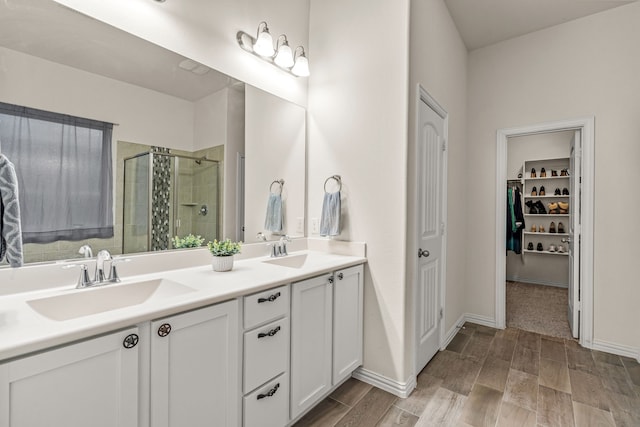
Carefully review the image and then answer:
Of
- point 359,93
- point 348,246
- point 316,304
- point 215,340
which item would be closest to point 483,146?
point 359,93

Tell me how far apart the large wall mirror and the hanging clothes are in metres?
3.84

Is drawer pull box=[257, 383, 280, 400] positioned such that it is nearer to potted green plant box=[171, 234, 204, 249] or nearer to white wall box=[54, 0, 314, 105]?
potted green plant box=[171, 234, 204, 249]

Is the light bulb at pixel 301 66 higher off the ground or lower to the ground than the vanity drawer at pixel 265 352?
higher

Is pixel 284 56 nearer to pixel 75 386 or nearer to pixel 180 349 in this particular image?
pixel 180 349

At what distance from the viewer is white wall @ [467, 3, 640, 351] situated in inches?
101

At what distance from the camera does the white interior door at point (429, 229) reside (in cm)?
221

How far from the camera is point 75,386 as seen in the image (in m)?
0.88

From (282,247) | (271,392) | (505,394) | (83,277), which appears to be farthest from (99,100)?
(505,394)

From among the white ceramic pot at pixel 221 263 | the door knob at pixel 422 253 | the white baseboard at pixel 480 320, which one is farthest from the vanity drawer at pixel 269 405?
the white baseboard at pixel 480 320

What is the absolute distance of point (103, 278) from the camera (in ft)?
4.35

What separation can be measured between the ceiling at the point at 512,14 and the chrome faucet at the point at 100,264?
3.14 metres

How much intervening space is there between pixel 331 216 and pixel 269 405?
1219 mm

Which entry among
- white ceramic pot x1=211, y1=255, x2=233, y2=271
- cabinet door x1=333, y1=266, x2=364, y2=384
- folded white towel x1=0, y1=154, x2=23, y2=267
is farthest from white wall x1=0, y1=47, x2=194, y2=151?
cabinet door x1=333, y1=266, x2=364, y2=384

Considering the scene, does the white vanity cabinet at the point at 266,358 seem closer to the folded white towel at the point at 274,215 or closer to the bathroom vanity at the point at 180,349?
the bathroom vanity at the point at 180,349
